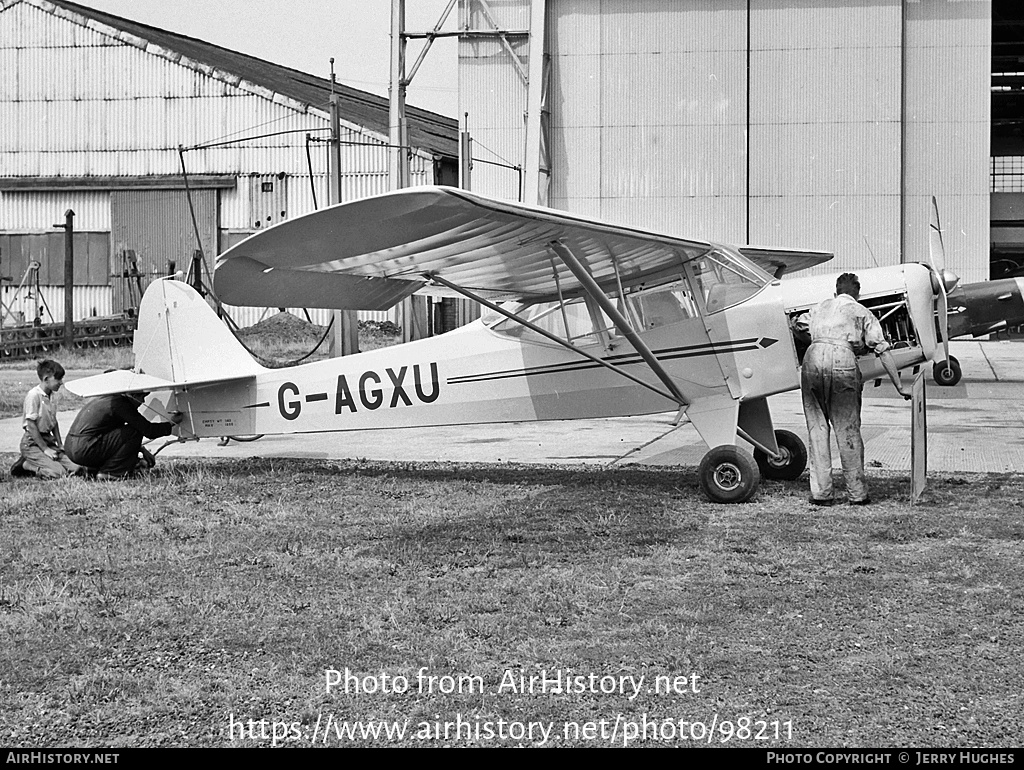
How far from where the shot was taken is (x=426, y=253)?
8758 millimetres

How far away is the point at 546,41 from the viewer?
1211 inches

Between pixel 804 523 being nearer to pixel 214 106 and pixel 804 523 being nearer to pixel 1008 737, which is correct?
pixel 1008 737

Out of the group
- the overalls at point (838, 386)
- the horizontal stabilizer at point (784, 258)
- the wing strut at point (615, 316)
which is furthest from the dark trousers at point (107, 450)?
the horizontal stabilizer at point (784, 258)

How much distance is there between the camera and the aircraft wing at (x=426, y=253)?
23.5 feet

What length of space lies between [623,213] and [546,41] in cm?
508

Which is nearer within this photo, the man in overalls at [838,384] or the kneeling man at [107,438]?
the man in overalls at [838,384]

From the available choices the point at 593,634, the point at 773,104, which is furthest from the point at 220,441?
the point at 773,104

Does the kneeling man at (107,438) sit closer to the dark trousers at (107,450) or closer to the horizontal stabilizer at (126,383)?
the dark trousers at (107,450)

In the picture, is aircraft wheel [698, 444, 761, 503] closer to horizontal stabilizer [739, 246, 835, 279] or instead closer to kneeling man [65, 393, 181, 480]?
horizontal stabilizer [739, 246, 835, 279]

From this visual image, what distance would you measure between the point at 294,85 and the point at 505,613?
47.1m

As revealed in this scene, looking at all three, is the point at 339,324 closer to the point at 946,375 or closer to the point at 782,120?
the point at 946,375

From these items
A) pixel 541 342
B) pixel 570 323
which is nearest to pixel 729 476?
pixel 570 323

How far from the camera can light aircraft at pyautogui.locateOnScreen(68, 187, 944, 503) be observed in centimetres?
916

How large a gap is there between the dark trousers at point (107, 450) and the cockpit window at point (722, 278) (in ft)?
18.0
